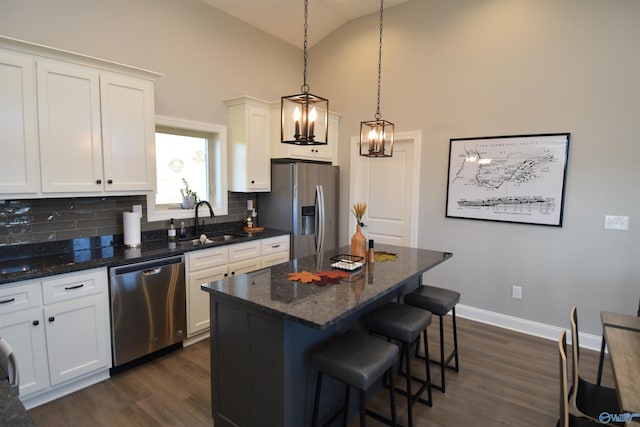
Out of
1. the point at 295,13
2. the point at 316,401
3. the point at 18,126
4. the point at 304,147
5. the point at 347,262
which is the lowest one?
the point at 316,401

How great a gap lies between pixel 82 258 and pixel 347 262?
2059 mm

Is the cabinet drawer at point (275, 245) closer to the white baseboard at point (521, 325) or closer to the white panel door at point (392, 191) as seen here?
the white panel door at point (392, 191)

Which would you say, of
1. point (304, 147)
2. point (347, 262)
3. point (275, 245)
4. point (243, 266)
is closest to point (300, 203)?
point (275, 245)

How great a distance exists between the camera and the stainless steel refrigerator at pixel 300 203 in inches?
163

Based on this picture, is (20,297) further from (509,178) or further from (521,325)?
(521,325)

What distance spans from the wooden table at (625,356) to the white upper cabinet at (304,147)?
300cm

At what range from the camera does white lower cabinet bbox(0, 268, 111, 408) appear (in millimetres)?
2205

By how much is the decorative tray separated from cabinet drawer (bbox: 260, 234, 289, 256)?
136cm

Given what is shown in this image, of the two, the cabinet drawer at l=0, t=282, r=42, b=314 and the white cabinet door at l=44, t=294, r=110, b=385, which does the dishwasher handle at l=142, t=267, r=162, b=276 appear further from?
the cabinet drawer at l=0, t=282, r=42, b=314

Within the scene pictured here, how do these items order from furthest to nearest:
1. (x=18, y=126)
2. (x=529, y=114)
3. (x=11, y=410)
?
(x=529, y=114) → (x=18, y=126) → (x=11, y=410)

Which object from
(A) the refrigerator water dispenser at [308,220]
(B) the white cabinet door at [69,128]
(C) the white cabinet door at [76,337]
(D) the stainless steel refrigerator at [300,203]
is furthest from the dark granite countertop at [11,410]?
(A) the refrigerator water dispenser at [308,220]

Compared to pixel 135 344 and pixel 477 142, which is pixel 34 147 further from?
pixel 477 142

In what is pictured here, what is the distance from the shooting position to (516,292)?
363 centimetres

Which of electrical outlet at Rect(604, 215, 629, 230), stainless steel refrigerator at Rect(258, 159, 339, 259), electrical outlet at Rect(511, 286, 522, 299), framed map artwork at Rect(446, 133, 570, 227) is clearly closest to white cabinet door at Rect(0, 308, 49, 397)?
stainless steel refrigerator at Rect(258, 159, 339, 259)
